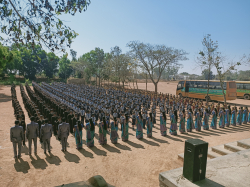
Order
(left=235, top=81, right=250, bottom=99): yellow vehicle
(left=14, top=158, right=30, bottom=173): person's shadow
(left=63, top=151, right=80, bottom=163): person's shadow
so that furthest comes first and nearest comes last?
(left=235, top=81, right=250, bottom=99): yellow vehicle < (left=63, top=151, right=80, bottom=163): person's shadow < (left=14, top=158, right=30, bottom=173): person's shadow

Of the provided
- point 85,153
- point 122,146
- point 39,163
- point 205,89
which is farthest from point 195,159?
point 205,89

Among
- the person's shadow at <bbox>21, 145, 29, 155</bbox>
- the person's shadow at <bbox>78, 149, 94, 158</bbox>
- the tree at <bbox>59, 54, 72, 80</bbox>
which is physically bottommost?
the person's shadow at <bbox>21, 145, 29, 155</bbox>

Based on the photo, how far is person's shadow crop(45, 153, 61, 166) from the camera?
5973mm

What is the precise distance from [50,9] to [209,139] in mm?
8723

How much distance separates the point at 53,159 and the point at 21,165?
3.30 feet

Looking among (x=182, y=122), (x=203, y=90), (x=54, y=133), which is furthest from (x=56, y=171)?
(x=203, y=90)

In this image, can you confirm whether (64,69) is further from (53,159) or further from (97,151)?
(53,159)

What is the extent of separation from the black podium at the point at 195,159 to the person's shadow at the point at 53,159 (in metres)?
4.34

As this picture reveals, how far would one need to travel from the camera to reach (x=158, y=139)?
862 cm

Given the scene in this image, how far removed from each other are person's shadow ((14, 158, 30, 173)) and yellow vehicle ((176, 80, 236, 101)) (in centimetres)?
2176

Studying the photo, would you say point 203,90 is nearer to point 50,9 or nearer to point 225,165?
point 225,165

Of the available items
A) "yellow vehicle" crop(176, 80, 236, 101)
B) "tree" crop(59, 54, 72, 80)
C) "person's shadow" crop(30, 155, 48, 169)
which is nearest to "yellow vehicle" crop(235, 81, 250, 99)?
"yellow vehicle" crop(176, 80, 236, 101)

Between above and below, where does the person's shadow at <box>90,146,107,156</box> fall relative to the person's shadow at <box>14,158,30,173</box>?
above

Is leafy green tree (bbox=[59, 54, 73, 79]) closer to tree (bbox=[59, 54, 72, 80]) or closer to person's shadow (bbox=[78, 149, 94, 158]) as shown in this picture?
tree (bbox=[59, 54, 72, 80])
